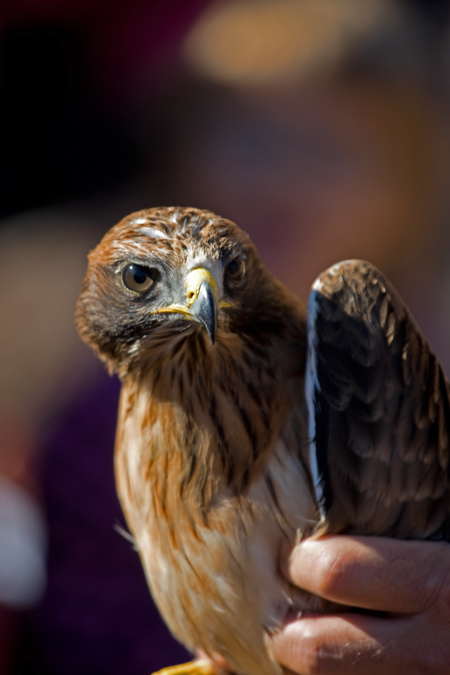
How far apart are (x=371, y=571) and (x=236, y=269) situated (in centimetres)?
71

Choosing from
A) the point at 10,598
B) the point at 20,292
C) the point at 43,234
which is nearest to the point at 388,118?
the point at 43,234

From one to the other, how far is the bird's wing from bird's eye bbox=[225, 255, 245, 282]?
238 millimetres

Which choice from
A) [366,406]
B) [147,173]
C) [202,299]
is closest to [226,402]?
[366,406]

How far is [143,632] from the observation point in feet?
9.21

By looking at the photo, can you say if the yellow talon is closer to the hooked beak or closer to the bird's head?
the bird's head

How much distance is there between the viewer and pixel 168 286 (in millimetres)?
1245

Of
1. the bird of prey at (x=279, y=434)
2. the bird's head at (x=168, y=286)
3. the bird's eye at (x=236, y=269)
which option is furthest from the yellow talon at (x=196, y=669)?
the bird's eye at (x=236, y=269)

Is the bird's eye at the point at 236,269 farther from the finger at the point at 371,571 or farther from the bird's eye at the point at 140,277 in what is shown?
the finger at the point at 371,571

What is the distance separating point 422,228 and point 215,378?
1.30 m

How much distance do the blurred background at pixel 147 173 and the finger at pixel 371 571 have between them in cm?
83

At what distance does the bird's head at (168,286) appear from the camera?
1.21 metres

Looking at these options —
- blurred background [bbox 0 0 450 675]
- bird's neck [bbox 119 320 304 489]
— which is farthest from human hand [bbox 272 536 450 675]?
blurred background [bbox 0 0 450 675]

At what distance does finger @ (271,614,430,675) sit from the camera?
152 centimetres

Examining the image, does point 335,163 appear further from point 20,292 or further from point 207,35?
point 20,292
